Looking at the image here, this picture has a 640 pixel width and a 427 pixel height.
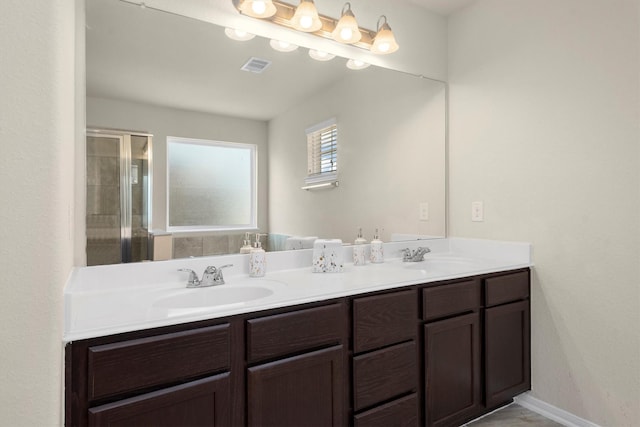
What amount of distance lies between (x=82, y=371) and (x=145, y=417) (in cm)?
22

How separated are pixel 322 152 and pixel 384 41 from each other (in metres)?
0.71

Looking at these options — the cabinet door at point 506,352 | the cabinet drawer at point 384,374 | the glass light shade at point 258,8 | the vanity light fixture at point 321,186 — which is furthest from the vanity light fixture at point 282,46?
the cabinet door at point 506,352

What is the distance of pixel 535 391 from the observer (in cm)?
208

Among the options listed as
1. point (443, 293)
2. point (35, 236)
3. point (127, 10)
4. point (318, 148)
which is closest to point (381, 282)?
point (443, 293)

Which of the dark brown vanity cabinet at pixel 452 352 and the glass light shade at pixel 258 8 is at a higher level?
the glass light shade at pixel 258 8

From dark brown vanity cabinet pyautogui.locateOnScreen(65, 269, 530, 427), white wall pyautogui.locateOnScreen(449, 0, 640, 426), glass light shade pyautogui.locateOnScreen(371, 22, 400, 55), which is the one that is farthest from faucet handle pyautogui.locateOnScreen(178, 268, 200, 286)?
white wall pyautogui.locateOnScreen(449, 0, 640, 426)

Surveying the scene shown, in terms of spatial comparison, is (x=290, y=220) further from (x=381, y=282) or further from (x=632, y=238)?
(x=632, y=238)

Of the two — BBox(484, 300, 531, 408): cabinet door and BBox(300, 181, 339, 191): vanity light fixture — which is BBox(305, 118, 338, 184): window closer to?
BBox(300, 181, 339, 191): vanity light fixture

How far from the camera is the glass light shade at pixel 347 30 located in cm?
193

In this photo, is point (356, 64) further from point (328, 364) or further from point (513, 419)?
point (513, 419)

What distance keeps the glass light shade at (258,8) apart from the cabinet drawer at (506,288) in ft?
5.60

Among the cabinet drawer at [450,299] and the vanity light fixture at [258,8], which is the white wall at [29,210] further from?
the cabinet drawer at [450,299]

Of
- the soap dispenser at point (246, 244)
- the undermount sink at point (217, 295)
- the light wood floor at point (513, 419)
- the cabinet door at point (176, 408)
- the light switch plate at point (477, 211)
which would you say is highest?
the light switch plate at point (477, 211)

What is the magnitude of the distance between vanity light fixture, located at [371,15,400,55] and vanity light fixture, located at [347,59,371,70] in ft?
0.30
